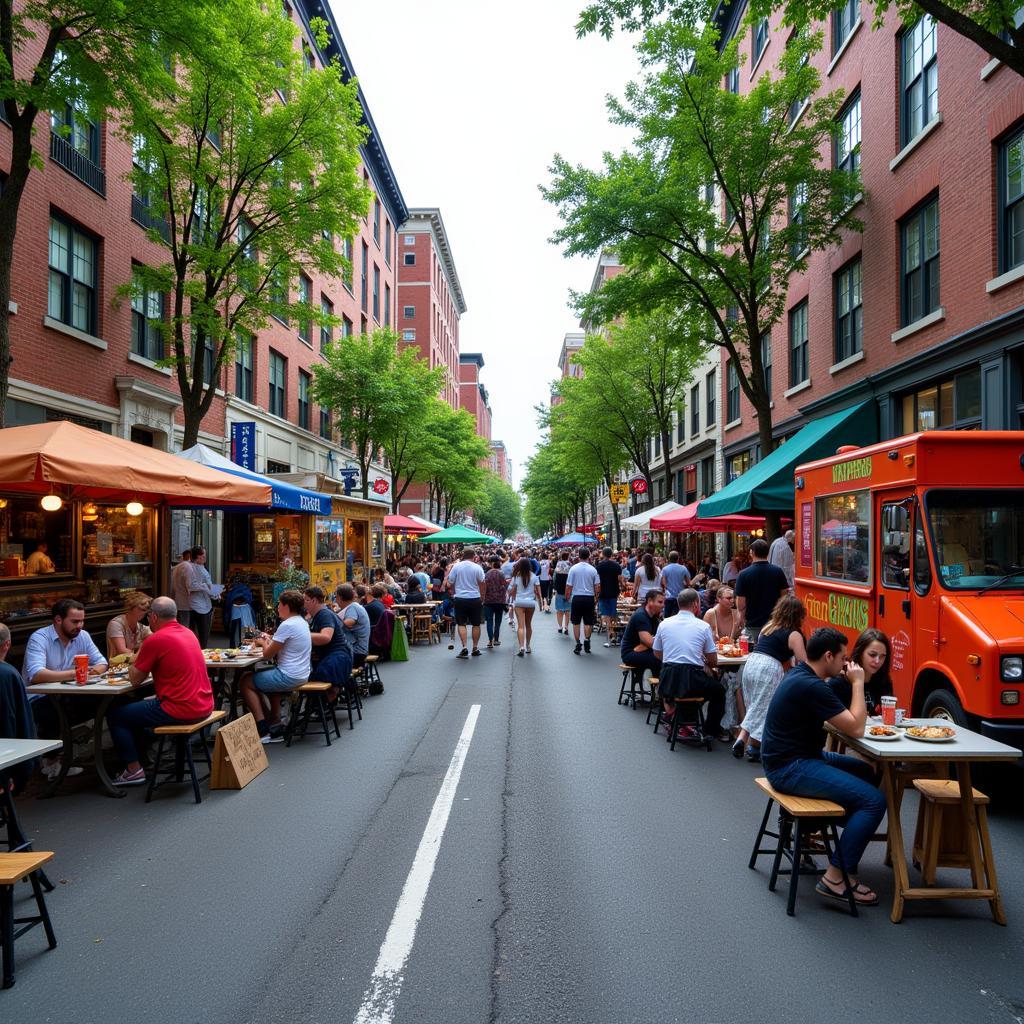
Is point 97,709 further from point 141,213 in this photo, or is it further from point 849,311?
point 849,311

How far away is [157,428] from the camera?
1859 cm

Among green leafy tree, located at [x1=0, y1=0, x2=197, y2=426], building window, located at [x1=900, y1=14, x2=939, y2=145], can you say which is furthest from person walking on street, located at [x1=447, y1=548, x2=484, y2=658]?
building window, located at [x1=900, y1=14, x2=939, y2=145]

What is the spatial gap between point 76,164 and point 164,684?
13.6 meters

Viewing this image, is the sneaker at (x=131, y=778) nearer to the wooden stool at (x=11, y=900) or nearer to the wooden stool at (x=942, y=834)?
the wooden stool at (x=11, y=900)

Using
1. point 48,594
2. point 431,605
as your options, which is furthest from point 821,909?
point 431,605

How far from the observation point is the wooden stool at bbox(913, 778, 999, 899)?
4461 mm

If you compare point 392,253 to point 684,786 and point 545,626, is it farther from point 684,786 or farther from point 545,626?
point 684,786

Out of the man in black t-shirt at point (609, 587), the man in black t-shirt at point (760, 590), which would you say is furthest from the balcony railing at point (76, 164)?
the man in black t-shirt at point (760, 590)

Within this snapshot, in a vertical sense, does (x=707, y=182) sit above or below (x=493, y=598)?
above

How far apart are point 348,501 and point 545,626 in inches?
265

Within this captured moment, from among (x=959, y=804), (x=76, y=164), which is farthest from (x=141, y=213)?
(x=959, y=804)

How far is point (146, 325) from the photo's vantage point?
18281 millimetres

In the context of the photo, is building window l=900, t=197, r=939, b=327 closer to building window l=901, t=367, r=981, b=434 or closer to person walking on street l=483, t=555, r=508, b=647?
building window l=901, t=367, r=981, b=434

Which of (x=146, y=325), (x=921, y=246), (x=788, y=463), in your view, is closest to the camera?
(x=788, y=463)
